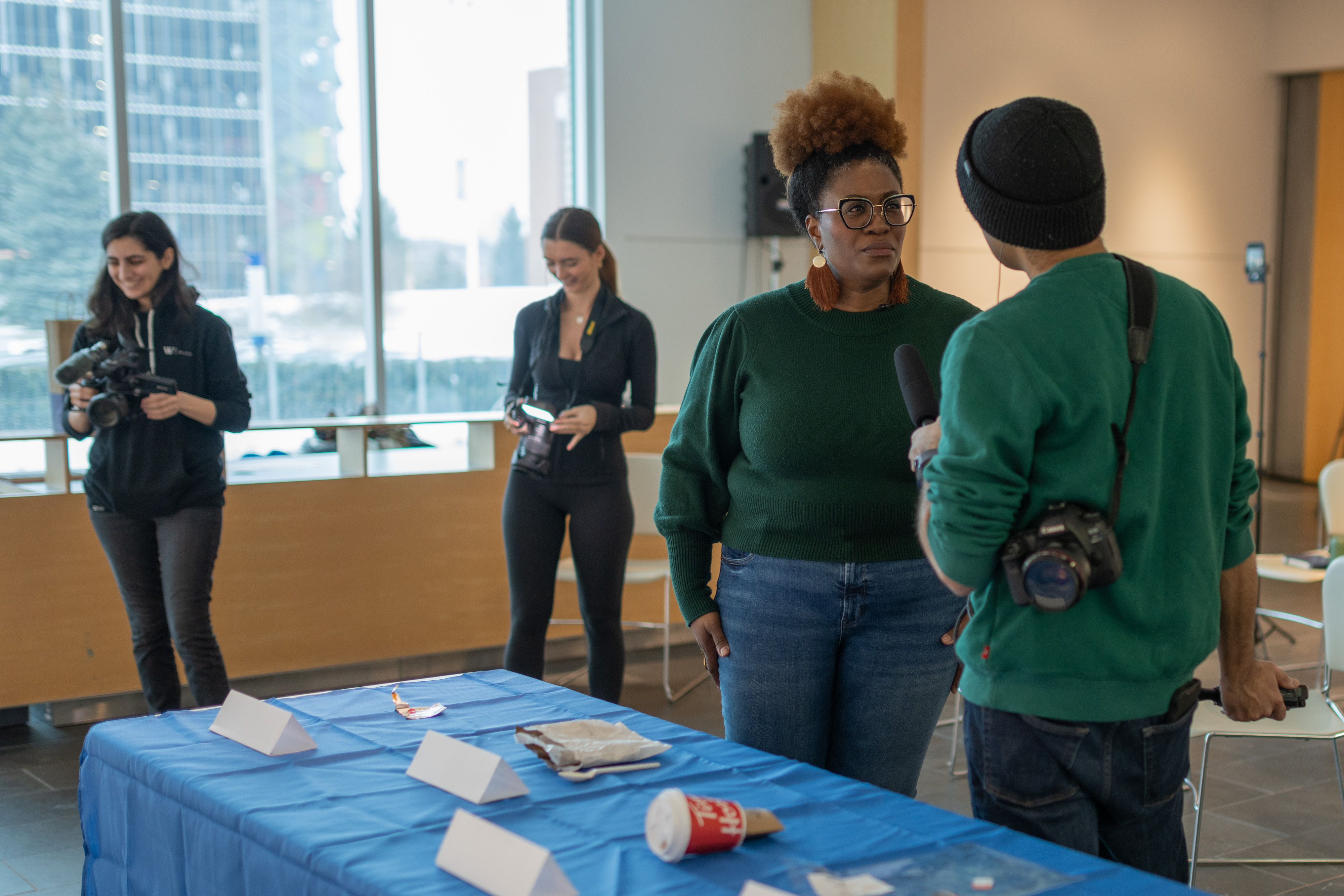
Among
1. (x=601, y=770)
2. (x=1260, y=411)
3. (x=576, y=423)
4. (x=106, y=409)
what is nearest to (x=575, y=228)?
(x=576, y=423)

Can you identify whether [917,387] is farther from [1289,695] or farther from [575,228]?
[575,228]

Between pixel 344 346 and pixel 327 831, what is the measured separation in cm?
517

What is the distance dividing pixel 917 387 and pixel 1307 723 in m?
1.75

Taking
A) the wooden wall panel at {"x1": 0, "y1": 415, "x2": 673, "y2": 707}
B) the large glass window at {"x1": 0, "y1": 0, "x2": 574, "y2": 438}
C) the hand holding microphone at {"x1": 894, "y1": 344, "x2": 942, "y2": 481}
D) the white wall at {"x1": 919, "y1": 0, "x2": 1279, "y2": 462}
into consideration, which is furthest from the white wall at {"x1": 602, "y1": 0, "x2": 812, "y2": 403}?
the hand holding microphone at {"x1": 894, "y1": 344, "x2": 942, "y2": 481}

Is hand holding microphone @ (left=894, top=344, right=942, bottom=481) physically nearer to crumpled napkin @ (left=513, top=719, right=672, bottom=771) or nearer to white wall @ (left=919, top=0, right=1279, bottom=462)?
crumpled napkin @ (left=513, top=719, right=672, bottom=771)

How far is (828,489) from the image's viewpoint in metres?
1.71

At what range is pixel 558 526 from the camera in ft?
Result: 10.9

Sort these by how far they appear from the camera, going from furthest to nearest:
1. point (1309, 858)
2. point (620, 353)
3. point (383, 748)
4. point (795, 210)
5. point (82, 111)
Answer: point (82, 111)
point (620, 353)
point (1309, 858)
point (795, 210)
point (383, 748)

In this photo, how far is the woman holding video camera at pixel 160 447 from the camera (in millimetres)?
3100

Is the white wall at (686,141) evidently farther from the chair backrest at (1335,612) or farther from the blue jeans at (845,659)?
the blue jeans at (845,659)

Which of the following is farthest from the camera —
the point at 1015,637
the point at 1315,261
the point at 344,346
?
the point at 1315,261

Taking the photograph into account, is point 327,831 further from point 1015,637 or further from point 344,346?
point 344,346

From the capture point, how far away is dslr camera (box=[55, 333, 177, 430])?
3.04m

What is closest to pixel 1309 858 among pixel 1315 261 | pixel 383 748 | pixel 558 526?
pixel 558 526
